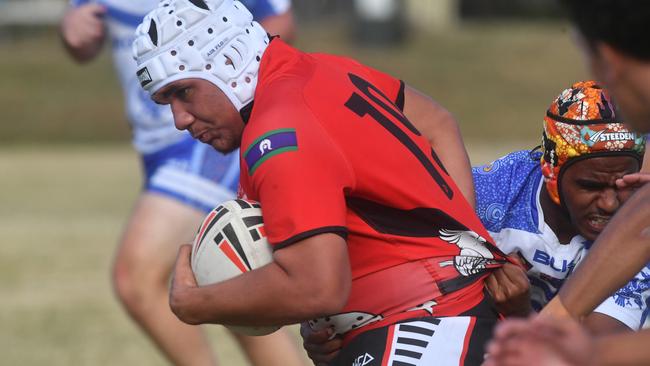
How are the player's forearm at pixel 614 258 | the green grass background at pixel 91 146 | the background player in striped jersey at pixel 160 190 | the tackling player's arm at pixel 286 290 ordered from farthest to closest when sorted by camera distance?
the green grass background at pixel 91 146 → the background player in striped jersey at pixel 160 190 → the tackling player's arm at pixel 286 290 → the player's forearm at pixel 614 258

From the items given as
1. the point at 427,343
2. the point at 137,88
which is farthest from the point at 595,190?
the point at 137,88

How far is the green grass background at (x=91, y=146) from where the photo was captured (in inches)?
314

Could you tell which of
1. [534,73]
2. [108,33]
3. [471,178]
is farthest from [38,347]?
[534,73]

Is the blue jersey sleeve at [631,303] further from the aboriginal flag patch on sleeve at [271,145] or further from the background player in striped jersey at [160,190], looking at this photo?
the background player in striped jersey at [160,190]

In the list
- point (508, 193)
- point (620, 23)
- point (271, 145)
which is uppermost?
point (620, 23)

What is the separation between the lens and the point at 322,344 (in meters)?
3.86

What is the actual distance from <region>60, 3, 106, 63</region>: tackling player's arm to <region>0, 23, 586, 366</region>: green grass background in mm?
2012

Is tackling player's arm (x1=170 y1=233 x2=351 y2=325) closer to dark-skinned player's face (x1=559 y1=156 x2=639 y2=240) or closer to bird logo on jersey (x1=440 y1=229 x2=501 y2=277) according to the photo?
bird logo on jersey (x1=440 y1=229 x2=501 y2=277)

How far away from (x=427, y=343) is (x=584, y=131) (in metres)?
0.98

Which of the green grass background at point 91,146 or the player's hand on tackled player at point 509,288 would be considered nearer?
the player's hand on tackled player at point 509,288

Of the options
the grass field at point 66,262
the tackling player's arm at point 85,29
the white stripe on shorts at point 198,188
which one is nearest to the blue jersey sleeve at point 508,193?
the white stripe on shorts at point 198,188

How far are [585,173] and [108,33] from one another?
3042 mm

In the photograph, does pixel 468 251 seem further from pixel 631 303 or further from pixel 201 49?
pixel 201 49

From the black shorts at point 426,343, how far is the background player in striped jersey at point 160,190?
1.99m
